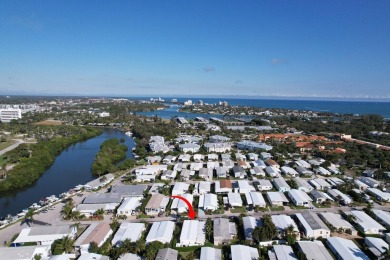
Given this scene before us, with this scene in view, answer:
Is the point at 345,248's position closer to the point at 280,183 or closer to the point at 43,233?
the point at 280,183

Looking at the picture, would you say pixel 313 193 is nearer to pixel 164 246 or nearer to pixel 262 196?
pixel 262 196

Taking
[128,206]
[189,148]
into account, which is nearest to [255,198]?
[128,206]

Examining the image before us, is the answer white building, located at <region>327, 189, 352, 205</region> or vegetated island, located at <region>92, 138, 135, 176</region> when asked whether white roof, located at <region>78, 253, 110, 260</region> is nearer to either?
vegetated island, located at <region>92, 138, 135, 176</region>

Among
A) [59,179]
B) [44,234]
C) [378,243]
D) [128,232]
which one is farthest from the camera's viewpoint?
[59,179]

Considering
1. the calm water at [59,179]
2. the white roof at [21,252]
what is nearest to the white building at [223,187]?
the white roof at [21,252]

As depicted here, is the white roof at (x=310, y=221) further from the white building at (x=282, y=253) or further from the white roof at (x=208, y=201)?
the white roof at (x=208, y=201)

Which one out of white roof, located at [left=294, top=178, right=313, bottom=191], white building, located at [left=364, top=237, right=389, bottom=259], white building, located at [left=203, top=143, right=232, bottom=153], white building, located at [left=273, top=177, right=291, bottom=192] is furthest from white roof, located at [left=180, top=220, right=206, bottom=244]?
white building, located at [left=203, top=143, right=232, bottom=153]

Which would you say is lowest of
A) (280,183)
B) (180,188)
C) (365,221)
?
(180,188)
